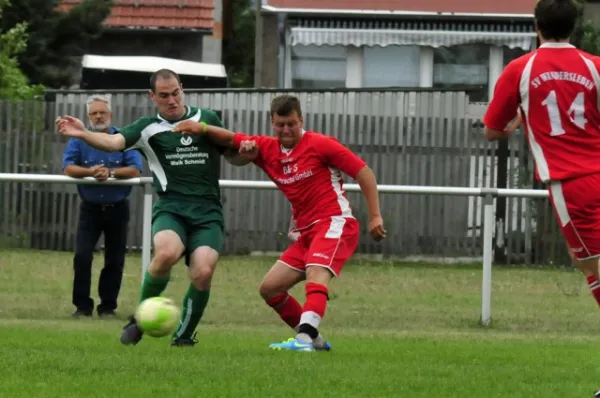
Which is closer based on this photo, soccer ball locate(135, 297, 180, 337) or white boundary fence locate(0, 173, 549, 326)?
soccer ball locate(135, 297, 180, 337)

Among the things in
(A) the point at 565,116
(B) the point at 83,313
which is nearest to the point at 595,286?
(A) the point at 565,116

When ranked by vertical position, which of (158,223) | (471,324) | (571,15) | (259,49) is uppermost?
(259,49)

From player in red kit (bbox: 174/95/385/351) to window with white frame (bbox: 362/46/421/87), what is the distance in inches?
752

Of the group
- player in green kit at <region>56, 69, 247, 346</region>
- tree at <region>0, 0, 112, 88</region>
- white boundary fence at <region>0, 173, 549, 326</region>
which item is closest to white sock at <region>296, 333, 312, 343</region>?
player in green kit at <region>56, 69, 247, 346</region>

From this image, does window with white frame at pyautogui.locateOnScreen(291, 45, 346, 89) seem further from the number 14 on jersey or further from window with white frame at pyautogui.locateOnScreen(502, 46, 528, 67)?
the number 14 on jersey

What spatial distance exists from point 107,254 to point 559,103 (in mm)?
6461

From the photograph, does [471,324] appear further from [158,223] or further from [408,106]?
[408,106]

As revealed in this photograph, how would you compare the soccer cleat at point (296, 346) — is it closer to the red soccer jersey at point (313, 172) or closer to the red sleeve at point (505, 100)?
the red soccer jersey at point (313, 172)

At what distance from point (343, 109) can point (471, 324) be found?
8.87 m

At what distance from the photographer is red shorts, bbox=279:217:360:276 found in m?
9.80

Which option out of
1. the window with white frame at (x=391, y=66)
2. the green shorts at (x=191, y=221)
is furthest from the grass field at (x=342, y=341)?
the window with white frame at (x=391, y=66)

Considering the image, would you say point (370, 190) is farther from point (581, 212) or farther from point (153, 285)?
point (581, 212)

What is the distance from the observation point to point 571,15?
7672 mm

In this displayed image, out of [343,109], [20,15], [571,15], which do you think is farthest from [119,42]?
[571,15]
